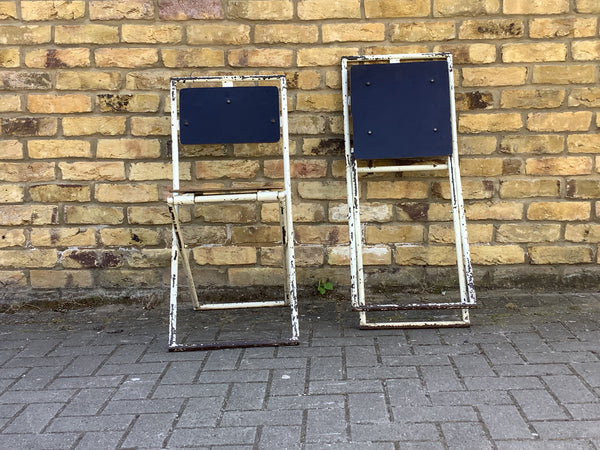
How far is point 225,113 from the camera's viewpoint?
312 centimetres

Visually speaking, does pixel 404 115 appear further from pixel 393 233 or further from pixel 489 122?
pixel 393 233

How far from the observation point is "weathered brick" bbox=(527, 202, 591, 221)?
3.51 metres

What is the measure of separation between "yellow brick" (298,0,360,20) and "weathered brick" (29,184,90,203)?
5.59 ft

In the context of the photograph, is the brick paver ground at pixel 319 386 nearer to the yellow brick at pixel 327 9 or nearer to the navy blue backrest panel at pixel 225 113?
the navy blue backrest panel at pixel 225 113

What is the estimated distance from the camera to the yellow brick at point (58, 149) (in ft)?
11.5

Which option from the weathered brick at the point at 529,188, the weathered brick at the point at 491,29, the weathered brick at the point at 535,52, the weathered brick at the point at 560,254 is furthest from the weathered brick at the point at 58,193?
the weathered brick at the point at 560,254

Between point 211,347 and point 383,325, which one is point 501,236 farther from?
point 211,347

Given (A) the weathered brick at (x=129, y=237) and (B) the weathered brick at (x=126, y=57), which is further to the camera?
(A) the weathered brick at (x=129, y=237)

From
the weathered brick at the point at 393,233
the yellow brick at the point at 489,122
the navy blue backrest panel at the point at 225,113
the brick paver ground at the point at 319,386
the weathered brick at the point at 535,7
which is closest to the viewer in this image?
the brick paver ground at the point at 319,386

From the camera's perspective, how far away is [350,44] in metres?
3.42


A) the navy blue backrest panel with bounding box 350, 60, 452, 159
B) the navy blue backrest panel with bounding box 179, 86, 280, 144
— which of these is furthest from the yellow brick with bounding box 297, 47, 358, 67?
the navy blue backrest panel with bounding box 179, 86, 280, 144

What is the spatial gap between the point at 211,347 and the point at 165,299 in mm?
890

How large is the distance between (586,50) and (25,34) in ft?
11.0

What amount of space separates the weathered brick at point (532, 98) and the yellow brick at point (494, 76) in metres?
0.06
